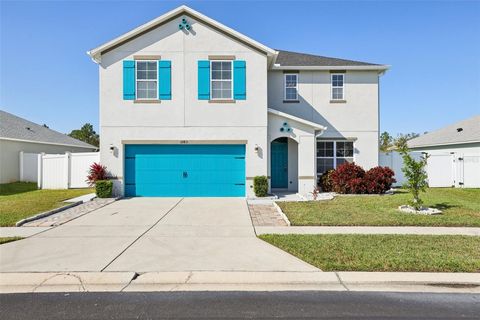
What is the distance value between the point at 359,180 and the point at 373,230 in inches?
249

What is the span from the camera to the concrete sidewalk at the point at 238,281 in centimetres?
493

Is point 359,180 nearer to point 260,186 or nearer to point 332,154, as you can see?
point 332,154

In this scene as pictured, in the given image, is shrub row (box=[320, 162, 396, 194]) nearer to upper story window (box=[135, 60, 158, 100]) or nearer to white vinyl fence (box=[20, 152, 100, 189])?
upper story window (box=[135, 60, 158, 100])

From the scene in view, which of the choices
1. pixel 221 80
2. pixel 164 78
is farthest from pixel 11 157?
pixel 221 80

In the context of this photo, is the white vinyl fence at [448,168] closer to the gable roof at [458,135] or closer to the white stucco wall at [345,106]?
the white stucco wall at [345,106]

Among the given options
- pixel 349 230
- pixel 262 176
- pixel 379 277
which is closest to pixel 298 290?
pixel 379 277

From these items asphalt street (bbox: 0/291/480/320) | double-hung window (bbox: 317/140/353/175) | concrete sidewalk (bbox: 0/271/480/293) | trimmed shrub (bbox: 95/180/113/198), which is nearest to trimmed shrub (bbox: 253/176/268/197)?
double-hung window (bbox: 317/140/353/175)

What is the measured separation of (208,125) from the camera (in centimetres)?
1444

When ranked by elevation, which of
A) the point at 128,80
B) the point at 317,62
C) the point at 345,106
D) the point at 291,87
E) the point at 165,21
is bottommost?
the point at 345,106

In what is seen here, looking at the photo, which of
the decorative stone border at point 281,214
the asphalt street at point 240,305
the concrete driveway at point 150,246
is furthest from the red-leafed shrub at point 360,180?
the asphalt street at point 240,305

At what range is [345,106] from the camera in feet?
56.2

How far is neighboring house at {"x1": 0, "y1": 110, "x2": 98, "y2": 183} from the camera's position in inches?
779

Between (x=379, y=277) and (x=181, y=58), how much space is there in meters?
12.4

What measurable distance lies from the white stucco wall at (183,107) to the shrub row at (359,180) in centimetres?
360
